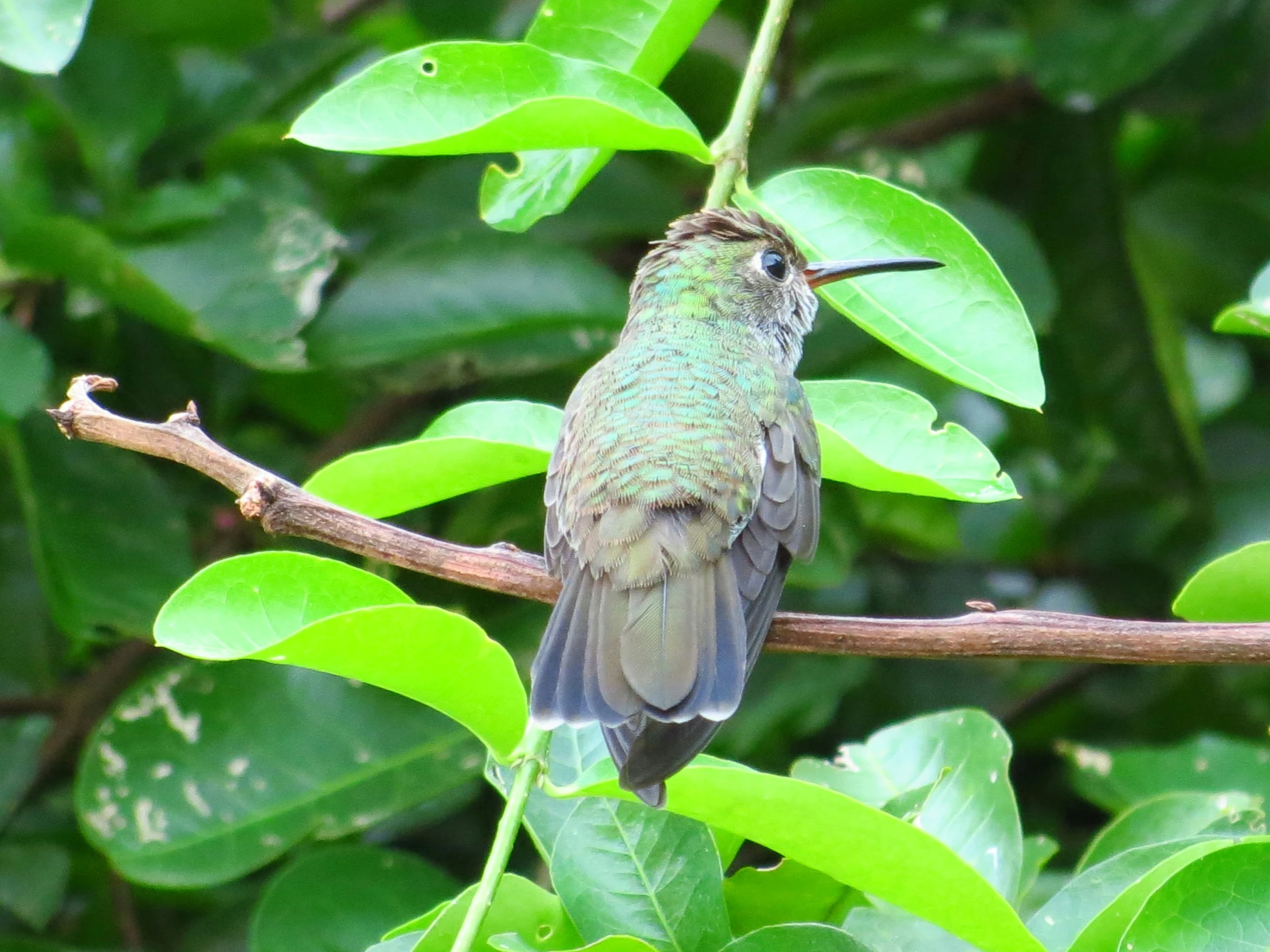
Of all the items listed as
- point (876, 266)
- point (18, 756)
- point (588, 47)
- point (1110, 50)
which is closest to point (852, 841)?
point (876, 266)

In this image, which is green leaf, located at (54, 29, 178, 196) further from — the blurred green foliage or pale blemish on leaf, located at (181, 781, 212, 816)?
pale blemish on leaf, located at (181, 781, 212, 816)

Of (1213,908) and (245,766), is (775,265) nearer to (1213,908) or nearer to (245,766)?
(245,766)

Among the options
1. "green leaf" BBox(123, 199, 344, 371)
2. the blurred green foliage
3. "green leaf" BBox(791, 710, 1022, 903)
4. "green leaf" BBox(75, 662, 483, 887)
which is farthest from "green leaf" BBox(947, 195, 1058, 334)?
"green leaf" BBox(75, 662, 483, 887)

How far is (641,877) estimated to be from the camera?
171 cm

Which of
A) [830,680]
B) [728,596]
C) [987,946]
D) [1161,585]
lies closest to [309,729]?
[728,596]

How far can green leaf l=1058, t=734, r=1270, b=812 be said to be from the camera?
101 inches

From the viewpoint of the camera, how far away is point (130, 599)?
2695 mm

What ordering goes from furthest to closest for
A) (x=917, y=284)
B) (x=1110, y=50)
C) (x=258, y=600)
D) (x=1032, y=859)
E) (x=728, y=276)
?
(x=1110, y=50) < (x=728, y=276) < (x=1032, y=859) < (x=917, y=284) < (x=258, y=600)

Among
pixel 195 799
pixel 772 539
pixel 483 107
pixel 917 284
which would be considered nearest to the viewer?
pixel 483 107

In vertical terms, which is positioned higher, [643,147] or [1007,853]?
[643,147]

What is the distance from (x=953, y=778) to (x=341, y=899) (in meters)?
0.97

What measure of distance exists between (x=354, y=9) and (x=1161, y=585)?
256 cm

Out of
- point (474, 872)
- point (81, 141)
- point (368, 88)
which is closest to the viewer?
point (368, 88)

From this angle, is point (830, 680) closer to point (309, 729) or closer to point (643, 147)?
point (309, 729)
